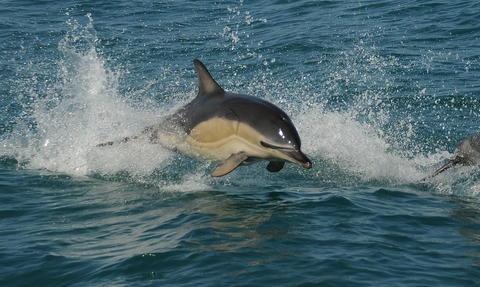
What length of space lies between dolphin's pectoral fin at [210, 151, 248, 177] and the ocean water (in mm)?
511

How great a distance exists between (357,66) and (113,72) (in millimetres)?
7641

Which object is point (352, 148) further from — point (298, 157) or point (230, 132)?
point (298, 157)

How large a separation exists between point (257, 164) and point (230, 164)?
102 inches

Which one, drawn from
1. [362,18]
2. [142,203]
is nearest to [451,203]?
[142,203]

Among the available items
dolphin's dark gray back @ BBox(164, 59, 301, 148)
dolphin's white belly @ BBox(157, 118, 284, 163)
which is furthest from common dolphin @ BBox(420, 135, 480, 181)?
dolphin's white belly @ BBox(157, 118, 284, 163)

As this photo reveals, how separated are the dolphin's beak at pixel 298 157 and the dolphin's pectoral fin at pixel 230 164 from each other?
621 millimetres

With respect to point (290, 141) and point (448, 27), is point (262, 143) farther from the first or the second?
point (448, 27)

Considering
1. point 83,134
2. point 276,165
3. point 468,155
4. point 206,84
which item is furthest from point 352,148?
point 83,134

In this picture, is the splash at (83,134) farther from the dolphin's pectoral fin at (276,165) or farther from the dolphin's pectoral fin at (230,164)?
the dolphin's pectoral fin at (276,165)

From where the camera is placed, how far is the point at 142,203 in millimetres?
7539

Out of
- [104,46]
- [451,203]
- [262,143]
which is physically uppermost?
[104,46]

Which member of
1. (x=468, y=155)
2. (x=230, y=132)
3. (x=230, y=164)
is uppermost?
(x=230, y=132)

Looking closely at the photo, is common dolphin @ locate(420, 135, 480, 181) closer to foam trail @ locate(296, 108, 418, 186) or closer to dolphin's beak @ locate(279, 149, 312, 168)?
foam trail @ locate(296, 108, 418, 186)

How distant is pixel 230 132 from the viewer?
24.2 feet
